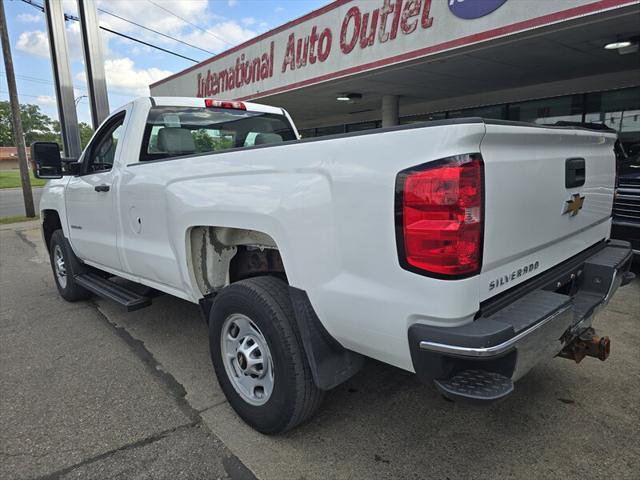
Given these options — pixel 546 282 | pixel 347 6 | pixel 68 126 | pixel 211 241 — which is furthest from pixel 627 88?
pixel 68 126

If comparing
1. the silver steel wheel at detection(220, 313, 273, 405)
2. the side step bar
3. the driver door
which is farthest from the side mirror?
the silver steel wheel at detection(220, 313, 273, 405)

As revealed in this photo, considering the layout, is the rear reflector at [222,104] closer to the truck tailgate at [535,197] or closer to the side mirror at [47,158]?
the side mirror at [47,158]

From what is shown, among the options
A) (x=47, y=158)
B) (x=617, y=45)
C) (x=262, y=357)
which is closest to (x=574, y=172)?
(x=262, y=357)

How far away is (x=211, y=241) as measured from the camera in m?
2.99

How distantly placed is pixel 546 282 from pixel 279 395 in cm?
151

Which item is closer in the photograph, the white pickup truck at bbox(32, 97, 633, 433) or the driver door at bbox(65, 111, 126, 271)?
the white pickup truck at bbox(32, 97, 633, 433)

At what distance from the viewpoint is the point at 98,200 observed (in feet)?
13.1

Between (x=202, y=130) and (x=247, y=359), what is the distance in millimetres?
2283

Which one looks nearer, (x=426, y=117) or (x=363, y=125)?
(x=426, y=117)

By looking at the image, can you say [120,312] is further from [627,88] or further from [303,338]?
[627,88]

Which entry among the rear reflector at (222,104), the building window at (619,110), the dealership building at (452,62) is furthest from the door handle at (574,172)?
the building window at (619,110)

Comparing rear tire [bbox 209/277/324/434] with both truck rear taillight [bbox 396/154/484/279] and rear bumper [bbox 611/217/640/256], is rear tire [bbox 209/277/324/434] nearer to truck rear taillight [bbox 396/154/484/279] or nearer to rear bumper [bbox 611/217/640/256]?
truck rear taillight [bbox 396/154/484/279]

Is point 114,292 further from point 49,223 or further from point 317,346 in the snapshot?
point 317,346

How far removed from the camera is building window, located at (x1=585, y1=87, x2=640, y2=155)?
9103 millimetres
